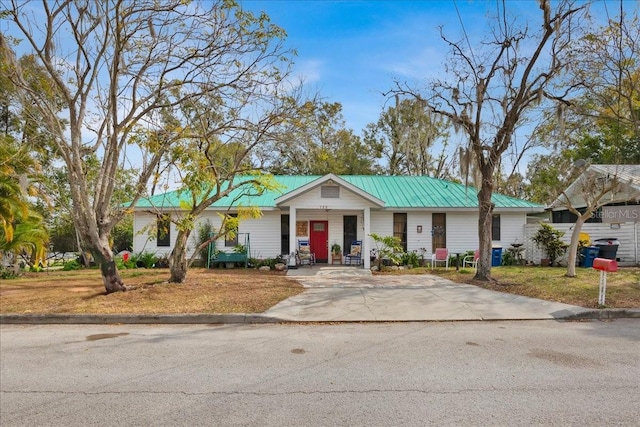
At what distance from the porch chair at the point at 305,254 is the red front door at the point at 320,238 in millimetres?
926

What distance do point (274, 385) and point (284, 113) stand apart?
8.18m

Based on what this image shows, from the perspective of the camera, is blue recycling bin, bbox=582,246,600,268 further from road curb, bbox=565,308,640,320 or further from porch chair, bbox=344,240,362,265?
road curb, bbox=565,308,640,320

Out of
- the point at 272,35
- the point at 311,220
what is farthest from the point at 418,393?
the point at 311,220

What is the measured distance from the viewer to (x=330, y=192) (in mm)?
17594

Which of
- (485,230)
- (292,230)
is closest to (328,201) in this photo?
(292,230)

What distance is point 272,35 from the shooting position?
10.5 metres

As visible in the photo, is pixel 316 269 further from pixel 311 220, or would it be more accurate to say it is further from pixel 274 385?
pixel 274 385

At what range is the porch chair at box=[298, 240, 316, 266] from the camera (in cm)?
1816

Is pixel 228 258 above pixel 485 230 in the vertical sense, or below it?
below

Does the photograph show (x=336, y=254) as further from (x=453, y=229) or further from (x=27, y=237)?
(x=27, y=237)

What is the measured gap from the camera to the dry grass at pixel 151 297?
856cm

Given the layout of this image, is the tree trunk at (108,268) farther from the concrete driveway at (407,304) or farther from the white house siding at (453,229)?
the white house siding at (453,229)

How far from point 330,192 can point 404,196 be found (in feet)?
15.0

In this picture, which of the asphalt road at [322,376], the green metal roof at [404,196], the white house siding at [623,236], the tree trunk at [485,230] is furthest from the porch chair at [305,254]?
the white house siding at [623,236]
